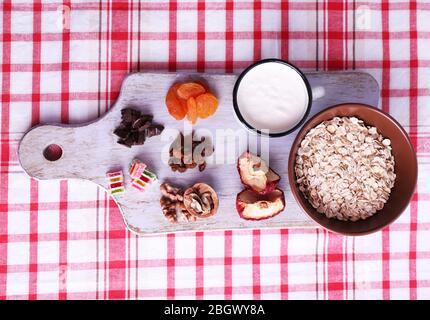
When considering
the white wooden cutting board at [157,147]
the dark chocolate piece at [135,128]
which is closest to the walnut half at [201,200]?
the white wooden cutting board at [157,147]

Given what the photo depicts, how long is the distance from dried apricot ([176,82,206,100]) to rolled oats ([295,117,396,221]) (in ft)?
0.91

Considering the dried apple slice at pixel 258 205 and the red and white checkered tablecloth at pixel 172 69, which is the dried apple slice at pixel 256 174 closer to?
the dried apple slice at pixel 258 205

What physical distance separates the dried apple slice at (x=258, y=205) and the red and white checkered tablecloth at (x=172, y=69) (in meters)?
0.10

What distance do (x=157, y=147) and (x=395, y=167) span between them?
22.2 inches

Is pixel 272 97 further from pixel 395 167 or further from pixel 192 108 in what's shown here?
pixel 395 167

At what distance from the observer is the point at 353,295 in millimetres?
1247

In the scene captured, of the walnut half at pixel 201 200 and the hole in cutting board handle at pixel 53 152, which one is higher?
the hole in cutting board handle at pixel 53 152

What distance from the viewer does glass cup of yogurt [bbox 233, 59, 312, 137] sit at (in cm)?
108

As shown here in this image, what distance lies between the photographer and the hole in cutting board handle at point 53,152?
1.18 m

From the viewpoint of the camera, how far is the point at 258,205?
1129 millimetres

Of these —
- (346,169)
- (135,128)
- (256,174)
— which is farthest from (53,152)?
(346,169)

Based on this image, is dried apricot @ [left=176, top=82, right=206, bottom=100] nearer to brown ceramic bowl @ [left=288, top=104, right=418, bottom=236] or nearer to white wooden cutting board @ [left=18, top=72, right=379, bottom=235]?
white wooden cutting board @ [left=18, top=72, right=379, bottom=235]

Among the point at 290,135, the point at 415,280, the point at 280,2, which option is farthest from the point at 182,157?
the point at 415,280

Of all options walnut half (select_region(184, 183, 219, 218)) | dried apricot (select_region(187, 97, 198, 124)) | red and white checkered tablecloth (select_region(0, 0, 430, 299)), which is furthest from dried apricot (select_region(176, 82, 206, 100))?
walnut half (select_region(184, 183, 219, 218))
